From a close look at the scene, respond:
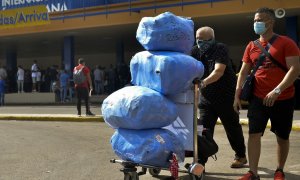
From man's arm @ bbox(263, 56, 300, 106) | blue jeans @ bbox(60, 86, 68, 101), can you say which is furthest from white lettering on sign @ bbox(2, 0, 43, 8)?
man's arm @ bbox(263, 56, 300, 106)

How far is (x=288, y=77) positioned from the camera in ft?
14.9

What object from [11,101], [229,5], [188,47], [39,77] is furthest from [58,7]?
[188,47]

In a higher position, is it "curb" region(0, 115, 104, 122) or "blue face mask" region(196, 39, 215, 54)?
"blue face mask" region(196, 39, 215, 54)

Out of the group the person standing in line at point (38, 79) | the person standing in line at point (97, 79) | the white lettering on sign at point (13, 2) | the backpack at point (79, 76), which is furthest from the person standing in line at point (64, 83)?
the backpack at point (79, 76)

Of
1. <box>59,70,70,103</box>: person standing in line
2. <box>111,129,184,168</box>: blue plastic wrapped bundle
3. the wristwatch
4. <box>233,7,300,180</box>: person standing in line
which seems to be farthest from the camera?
<box>59,70,70,103</box>: person standing in line

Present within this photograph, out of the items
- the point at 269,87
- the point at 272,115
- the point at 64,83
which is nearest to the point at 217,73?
the point at 269,87

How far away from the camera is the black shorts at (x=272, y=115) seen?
476cm

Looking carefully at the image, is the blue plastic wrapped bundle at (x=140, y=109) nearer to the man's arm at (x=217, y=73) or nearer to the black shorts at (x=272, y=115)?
the man's arm at (x=217, y=73)

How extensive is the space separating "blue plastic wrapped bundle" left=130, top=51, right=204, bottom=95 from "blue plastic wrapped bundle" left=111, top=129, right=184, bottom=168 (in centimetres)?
43

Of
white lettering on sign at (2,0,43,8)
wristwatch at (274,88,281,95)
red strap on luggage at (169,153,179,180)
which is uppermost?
white lettering on sign at (2,0,43,8)

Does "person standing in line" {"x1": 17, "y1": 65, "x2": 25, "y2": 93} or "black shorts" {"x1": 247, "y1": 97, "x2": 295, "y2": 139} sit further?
"person standing in line" {"x1": 17, "y1": 65, "x2": 25, "y2": 93}

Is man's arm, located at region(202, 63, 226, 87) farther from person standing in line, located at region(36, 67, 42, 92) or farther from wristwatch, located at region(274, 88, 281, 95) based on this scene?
person standing in line, located at region(36, 67, 42, 92)

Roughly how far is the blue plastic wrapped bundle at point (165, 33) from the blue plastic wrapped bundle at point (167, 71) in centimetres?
8

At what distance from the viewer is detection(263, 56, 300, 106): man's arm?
4.49 metres
